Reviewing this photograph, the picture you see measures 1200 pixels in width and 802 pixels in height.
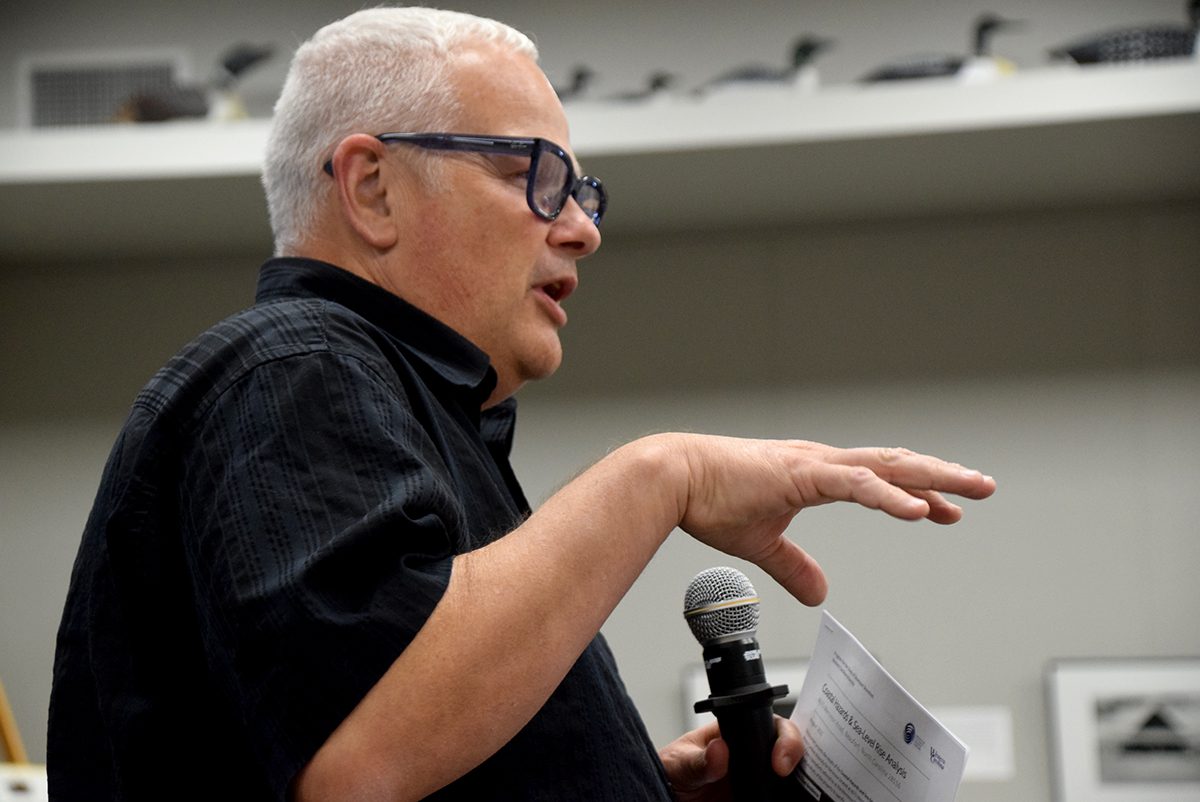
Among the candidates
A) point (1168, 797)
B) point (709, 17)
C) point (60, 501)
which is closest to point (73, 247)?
point (60, 501)

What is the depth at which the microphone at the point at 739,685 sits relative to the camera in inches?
42.0

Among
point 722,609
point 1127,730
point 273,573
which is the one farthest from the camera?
point 1127,730

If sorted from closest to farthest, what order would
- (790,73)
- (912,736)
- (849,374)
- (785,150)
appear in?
(912,736)
(785,150)
(790,73)
(849,374)

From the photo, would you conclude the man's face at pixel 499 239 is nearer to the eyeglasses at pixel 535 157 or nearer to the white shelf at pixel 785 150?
the eyeglasses at pixel 535 157

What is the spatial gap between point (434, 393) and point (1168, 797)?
2.45 m

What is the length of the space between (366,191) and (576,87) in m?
1.81

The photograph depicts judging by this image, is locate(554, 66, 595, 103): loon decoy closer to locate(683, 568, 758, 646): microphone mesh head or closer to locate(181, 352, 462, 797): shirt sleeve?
locate(683, 568, 758, 646): microphone mesh head

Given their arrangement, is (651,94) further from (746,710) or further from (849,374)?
(746,710)

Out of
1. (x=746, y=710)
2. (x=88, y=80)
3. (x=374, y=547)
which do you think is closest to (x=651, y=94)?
(x=88, y=80)

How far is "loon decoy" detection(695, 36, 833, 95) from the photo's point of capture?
257 centimetres

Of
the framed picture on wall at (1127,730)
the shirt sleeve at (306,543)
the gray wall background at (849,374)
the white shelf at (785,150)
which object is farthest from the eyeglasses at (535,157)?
the framed picture on wall at (1127,730)

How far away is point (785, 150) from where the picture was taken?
2.47m

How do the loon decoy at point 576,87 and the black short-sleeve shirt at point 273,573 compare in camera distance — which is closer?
the black short-sleeve shirt at point 273,573

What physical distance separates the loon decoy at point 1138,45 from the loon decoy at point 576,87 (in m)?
0.99
